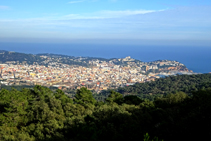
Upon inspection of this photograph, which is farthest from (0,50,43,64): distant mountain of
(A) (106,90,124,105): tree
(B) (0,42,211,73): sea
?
(A) (106,90,124,105): tree

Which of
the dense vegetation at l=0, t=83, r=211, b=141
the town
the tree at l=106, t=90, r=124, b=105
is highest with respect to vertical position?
the dense vegetation at l=0, t=83, r=211, b=141

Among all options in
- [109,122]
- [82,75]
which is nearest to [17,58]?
[82,75]

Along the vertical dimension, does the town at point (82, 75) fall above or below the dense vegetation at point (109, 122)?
below

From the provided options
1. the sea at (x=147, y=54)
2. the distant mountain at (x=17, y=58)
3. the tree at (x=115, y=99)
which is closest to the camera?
the tree at (x=115, y=99)

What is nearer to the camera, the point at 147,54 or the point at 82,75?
the point at 82,75

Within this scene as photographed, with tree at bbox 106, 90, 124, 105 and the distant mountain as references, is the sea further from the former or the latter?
tree at bbox 106, 90, 124, 105

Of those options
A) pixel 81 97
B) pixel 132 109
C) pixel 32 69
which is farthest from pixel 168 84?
pixel 32 69

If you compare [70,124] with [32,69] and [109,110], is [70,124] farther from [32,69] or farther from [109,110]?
[32,69]

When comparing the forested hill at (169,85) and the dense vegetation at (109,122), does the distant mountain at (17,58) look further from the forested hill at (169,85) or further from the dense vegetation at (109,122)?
the dense vegetation at (109,122)

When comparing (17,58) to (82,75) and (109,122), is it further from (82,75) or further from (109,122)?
(109,122)

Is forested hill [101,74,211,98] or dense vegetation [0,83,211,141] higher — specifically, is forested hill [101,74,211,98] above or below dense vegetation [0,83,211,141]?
below

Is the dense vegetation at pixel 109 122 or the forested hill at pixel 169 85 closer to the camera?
the dense vegetation at pixel 109 122

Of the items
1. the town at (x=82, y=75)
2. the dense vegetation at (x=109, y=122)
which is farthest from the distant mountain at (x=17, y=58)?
the dense vegetation at (x=109, y=122)
